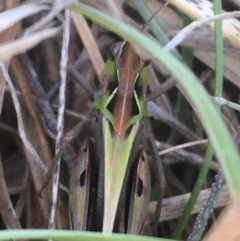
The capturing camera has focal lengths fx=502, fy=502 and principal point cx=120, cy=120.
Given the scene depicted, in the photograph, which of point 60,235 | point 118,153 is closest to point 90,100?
point 118,153

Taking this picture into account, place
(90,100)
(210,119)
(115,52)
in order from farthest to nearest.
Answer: (90,100)
(115,52)
(210,119)

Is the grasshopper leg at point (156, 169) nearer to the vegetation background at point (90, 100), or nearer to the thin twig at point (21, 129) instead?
the vegetation background at point (90, 100)

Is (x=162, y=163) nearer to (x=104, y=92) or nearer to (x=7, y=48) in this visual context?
(x=104, y=92)

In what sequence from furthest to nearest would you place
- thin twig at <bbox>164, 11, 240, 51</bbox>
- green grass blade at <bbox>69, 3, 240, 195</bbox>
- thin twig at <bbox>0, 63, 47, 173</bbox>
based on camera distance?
thin twig at <bbox>0, 63, 47, 173</bbox> < thin twig at <bbox>164, 11, 240, 51</bbox> < green grass blade at <bbox>69, 3, 240, 195</bbox>

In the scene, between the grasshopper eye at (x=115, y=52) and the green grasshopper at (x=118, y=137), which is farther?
the grasshopper eye at (x=115, y=52)

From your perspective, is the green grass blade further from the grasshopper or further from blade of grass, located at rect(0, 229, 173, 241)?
the grasshopper

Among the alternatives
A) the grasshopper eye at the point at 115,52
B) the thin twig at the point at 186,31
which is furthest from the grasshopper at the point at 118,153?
the thin twig at the point at 186,31

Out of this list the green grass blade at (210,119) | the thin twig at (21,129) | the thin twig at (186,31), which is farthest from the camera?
the thin twig at (21,129)

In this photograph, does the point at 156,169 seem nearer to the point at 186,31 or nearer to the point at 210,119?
the point at 186,31

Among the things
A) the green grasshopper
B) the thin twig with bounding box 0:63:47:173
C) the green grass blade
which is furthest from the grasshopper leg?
the green grass blade

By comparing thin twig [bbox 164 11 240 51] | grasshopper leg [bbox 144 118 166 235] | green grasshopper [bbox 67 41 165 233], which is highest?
thin twig [bbox 164 11 240 51]
